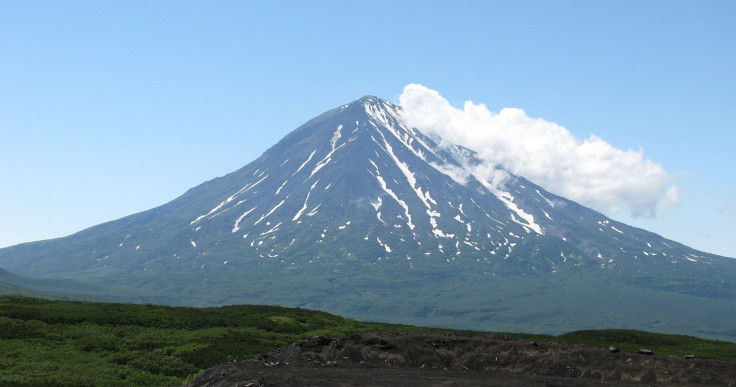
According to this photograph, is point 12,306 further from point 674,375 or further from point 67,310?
point 674,375

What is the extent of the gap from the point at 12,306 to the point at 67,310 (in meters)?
3.80

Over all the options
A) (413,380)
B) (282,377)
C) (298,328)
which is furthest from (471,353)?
(298,328)

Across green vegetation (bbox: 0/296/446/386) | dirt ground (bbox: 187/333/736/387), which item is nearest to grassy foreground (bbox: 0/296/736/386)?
green vegetation (bbox: 0/296/446/386)

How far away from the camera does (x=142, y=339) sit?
4169cm

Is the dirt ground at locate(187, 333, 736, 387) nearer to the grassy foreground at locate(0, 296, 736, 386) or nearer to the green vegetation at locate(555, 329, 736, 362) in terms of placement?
the grassy foreground at locate(0, 296, 736, 386)

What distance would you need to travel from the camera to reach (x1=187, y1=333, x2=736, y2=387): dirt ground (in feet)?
78.3

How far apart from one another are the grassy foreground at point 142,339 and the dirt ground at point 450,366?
841cm

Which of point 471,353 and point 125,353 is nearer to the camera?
point 471,353

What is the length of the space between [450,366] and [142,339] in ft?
69.8

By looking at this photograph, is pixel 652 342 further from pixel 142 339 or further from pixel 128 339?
pixel 128 339

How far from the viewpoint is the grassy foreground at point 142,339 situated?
1328 inches

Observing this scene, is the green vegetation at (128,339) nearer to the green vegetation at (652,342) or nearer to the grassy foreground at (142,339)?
the grassy foreground at (142,339)

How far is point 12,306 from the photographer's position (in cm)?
4975

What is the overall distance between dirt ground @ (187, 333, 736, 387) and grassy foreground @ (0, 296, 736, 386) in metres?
8.41
